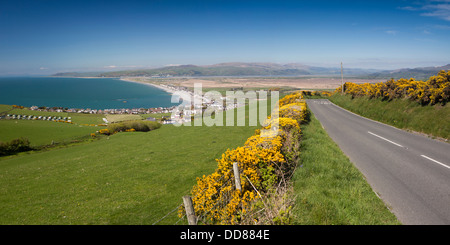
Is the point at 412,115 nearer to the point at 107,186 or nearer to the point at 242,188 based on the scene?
the point at 242,188

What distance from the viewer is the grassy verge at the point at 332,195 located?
19.5ft

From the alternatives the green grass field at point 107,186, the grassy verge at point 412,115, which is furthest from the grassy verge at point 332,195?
the grassy verge at point 412,115

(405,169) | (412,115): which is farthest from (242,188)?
(412,115)

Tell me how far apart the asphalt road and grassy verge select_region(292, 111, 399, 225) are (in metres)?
0.62

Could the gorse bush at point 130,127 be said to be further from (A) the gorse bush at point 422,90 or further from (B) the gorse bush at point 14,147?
(A) the gorse bush at point 422,90

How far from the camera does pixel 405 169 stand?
31.2 feet

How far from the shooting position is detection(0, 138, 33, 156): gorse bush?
23438 mm

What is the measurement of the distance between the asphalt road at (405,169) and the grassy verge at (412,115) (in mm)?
1306

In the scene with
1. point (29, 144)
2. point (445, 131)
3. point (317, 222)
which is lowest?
point (29, 144)

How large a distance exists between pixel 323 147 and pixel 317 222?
732cm

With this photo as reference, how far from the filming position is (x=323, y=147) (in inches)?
478

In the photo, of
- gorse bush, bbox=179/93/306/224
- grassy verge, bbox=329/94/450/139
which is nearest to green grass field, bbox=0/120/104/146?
gorse bush, bbox=179/93/306/224
